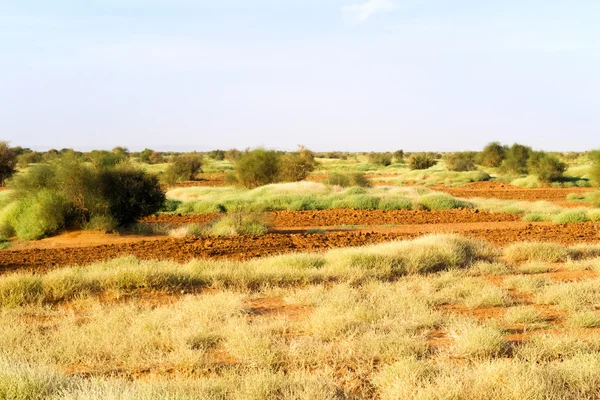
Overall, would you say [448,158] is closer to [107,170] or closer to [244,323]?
[107,170]

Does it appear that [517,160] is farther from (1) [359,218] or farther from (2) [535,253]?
(2) [535,253]

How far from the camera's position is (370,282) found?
11156mm

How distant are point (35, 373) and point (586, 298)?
836 cm

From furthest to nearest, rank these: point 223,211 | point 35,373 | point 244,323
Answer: point 223,211 → point 244,323 → point 35,373

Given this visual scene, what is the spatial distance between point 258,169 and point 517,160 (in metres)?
30.6

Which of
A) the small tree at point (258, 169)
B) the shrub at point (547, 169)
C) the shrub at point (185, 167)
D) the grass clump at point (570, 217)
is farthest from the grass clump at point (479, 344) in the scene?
the shrub at point (185, 167)

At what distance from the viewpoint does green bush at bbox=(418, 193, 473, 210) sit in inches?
1196

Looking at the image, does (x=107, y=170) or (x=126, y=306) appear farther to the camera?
(x=107, y=170)

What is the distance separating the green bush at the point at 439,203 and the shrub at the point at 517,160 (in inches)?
1256

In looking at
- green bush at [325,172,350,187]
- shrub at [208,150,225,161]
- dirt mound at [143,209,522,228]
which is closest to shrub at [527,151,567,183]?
green bush at [325,172,350,187]

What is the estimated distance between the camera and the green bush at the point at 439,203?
3038 cm

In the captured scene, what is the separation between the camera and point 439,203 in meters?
30.6

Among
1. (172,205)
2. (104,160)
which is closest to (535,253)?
(104,160)

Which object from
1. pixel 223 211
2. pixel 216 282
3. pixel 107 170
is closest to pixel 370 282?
pixel 216 282
